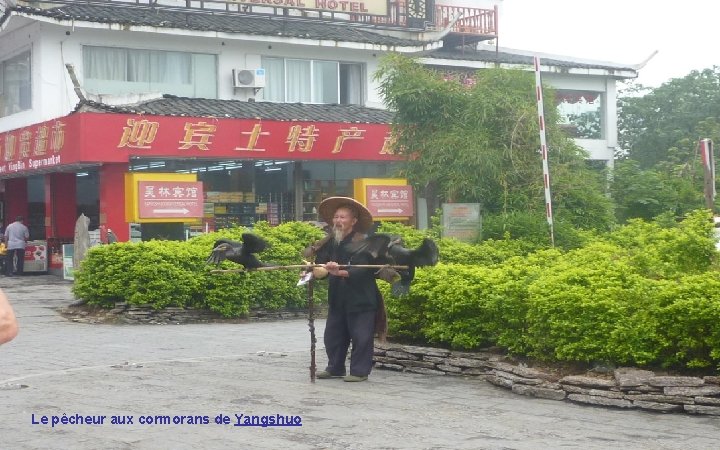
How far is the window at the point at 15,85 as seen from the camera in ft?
88.1

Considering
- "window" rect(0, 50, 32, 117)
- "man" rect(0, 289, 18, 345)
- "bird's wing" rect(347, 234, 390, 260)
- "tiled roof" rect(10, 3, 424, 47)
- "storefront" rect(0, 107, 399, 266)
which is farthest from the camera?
"window" rect(0, 50, 32, 117)

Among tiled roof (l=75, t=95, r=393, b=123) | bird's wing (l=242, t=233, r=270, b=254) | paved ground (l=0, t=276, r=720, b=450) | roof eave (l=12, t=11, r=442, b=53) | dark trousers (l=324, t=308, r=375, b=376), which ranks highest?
roof eave (l=12, t=11, r=442, b=53)

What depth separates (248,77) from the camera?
27328 millimetres

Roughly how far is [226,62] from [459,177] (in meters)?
8.82

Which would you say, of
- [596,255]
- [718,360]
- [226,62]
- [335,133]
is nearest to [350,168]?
[335,133]

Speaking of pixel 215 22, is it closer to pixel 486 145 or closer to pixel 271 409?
pixel 486 145

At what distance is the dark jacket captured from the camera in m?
10.1

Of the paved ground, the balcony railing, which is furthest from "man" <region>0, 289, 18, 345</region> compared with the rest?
the balcony railing

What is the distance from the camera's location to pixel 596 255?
1102 cm

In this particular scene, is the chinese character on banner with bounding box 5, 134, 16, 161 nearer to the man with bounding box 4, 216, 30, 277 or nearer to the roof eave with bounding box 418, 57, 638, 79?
the man with bounding box 4, 216, 30, 277

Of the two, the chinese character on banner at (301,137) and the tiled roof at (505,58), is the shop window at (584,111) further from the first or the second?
the chinese character on banner at (301,137)

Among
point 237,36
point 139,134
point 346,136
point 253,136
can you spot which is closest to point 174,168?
point 253,136

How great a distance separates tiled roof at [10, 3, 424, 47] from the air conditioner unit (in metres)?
0.98

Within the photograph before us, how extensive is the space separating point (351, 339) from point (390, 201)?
16.3 m
